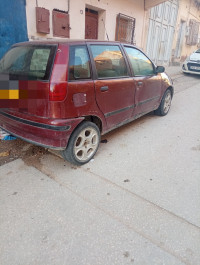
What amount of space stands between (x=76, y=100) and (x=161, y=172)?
152 centimetres

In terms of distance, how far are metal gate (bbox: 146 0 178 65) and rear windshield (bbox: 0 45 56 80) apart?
966 centimetres

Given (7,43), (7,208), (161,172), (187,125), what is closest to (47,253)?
(7,208)

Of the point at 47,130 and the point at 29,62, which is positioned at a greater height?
the point at 29,62

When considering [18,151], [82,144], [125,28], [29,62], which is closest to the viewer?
[29,62]

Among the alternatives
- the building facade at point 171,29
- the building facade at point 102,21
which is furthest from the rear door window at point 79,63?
the building facade at point 171,29

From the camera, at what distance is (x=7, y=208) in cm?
204

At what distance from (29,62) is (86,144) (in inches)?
52.0

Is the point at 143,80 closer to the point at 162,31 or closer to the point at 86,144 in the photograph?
the point at 86,144

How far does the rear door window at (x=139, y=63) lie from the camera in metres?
3.42

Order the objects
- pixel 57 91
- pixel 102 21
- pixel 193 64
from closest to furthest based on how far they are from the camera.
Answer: pixel 57 91, pixel 102 21, pixel 193 64

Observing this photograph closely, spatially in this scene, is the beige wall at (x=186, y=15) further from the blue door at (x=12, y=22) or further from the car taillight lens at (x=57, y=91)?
the car taillight lens at (x=57, y=91)

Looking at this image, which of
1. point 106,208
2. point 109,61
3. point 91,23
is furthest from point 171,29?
point 106,208

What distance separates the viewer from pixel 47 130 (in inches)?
92.1

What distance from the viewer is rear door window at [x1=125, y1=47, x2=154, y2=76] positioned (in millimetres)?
3416
